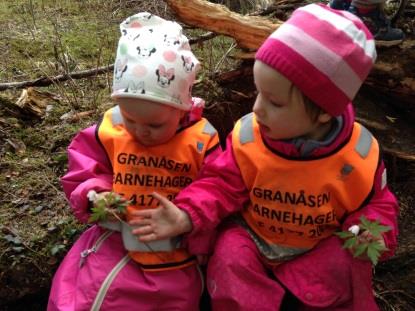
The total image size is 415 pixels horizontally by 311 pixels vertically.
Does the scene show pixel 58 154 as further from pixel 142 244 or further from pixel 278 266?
pixel 278 266

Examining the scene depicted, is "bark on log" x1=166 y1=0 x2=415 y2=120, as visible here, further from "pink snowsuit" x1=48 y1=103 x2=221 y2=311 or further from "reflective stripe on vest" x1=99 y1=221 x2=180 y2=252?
"reflective stripe on vest" x1=99 y1=221 x2=180 y2=252

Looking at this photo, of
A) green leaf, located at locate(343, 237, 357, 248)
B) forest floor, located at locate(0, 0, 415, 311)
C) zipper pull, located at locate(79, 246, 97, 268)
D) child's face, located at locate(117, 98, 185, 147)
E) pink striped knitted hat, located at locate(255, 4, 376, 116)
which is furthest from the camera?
forest floor, located at locate(0, 0, 415, 311)

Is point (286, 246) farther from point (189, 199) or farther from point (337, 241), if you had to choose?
point (189, 199)

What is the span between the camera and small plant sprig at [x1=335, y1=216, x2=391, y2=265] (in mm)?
1921

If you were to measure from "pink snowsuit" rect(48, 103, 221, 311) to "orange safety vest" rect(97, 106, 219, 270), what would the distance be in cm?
5

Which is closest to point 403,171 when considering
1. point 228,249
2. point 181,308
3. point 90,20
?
point 228,249

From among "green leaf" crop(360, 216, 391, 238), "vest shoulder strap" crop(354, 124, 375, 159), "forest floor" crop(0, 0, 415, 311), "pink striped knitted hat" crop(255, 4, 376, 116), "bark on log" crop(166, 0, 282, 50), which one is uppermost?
"pink striped knitted hat" crop(255, 4, 376, 116)

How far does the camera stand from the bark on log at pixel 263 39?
2.98m

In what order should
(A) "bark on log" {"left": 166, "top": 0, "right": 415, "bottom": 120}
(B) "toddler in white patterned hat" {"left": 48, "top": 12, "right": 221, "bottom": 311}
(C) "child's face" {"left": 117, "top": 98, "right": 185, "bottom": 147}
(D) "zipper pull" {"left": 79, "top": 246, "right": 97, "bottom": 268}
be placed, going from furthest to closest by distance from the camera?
(A) "bark on log" {"left": 166, "top": 0, "right": 415, "bottom": 120} → (D) "zipper pull" {"left": 79, "top": 246, "right": 97, "bottom": 268} → (B) "toddler in white patterned hat" {"left": 48, "top": 12, "right": 221, "bottom": 311} → (C) "child's face" {"left": 117, "top": 98, "right": 185, "bottom": 147}

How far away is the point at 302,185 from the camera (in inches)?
84.7

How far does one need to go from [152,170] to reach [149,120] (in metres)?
0.29

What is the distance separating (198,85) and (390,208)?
149 centimetres

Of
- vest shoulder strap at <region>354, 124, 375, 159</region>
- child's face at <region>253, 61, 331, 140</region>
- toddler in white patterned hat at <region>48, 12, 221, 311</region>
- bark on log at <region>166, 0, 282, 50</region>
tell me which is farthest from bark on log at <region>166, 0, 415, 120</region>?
child's face at <region>253, 61, 331, 140</region>

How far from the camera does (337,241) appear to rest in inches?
88.0
